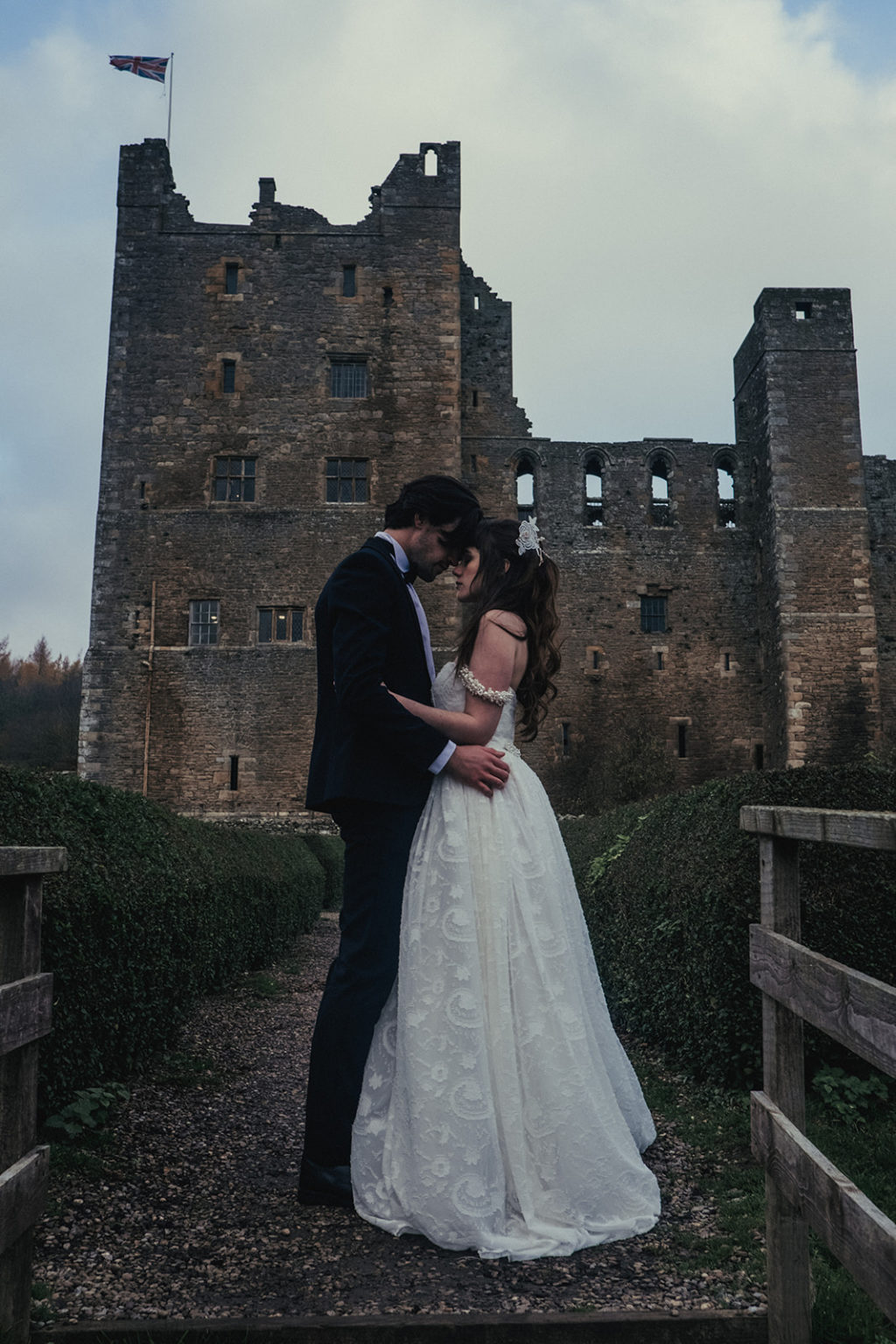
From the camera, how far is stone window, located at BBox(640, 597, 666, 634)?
92.0 feet

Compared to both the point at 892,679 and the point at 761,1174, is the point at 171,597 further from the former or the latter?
the point at 761,1174

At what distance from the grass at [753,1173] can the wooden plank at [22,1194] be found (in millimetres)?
1632

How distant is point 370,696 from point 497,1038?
1.12 meters

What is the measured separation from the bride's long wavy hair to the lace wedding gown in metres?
0.36

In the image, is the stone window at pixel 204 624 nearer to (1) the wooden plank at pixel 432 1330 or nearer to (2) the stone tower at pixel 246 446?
(2) the stone tower at pixel 246 446

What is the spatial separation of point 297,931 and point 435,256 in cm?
→ 1968

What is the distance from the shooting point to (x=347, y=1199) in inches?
119

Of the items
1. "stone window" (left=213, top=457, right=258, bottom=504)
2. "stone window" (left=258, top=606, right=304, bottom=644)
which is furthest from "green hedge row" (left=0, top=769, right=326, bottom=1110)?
"stone window" (left=213, top=457, right=258, bottom=504)

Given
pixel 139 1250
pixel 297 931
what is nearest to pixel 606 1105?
pixel 139 1250

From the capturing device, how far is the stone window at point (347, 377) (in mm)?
25062

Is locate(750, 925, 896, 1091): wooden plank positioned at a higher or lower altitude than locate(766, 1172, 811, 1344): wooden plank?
higher

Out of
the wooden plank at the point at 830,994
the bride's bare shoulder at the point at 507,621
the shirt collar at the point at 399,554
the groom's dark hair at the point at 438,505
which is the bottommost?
the wooden plank at the point at 830,994

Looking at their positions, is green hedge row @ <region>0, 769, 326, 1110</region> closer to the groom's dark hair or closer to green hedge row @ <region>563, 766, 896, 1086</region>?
the groom's dark hair

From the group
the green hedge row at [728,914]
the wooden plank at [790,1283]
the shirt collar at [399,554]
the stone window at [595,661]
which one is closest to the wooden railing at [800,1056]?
the wooden plank at [790,1283]
